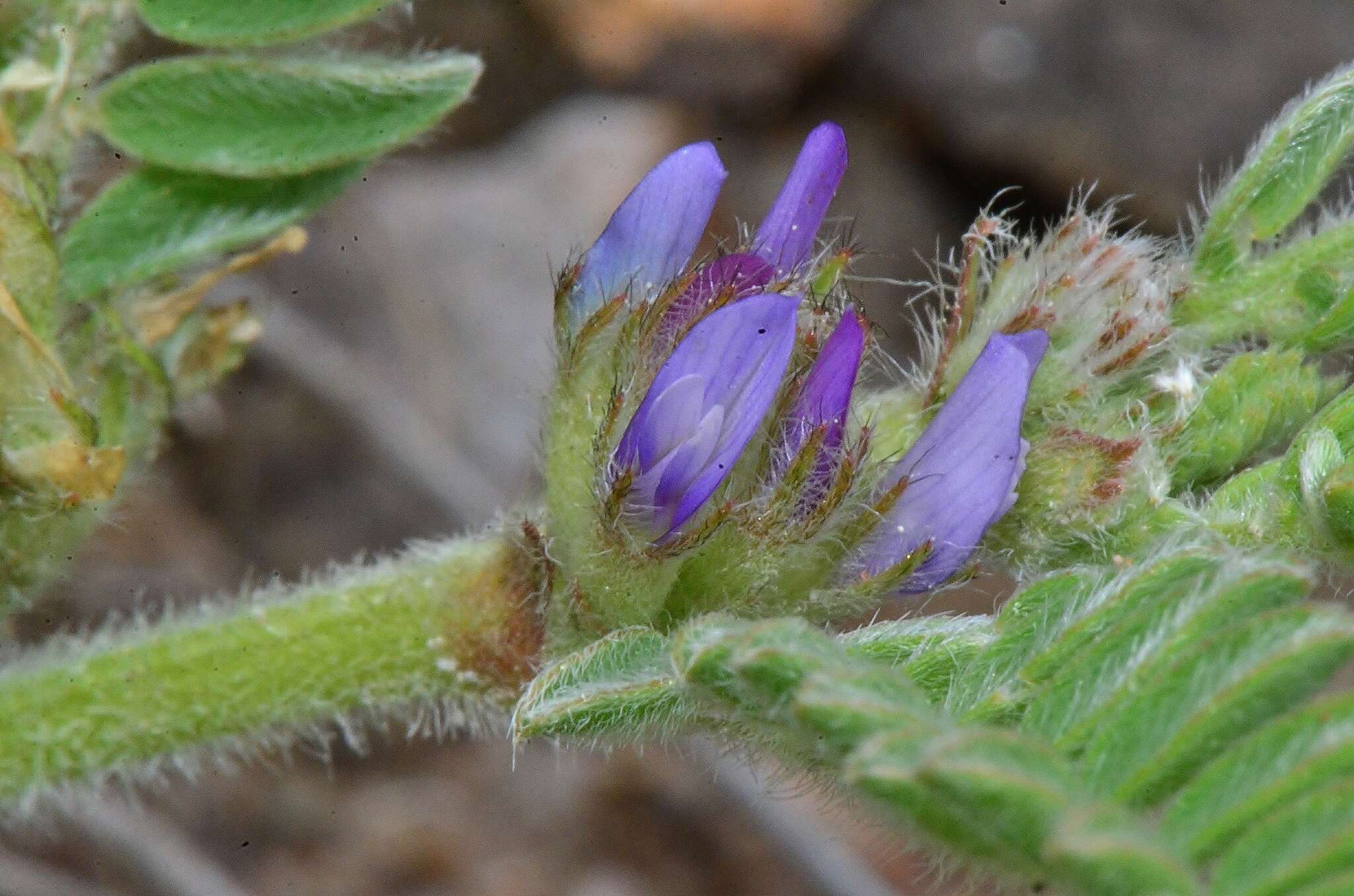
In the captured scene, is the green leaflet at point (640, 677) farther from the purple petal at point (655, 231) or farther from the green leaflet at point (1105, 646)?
the purple petal at point (655, 231)

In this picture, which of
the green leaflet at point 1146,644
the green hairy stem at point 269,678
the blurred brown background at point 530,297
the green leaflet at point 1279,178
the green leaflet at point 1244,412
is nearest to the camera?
the green leaflet at point 1146,644

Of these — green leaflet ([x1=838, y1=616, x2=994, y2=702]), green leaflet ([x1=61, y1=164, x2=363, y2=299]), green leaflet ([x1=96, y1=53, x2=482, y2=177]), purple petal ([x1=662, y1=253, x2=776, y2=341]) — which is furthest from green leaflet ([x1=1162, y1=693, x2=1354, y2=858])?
green leaflet ([x1=61, y1=164, x2=363, y2=299])

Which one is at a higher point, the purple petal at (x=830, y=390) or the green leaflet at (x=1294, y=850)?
the purple petal at (x=830, y=390)

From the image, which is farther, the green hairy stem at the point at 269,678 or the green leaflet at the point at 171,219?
the green leaflet at the point at 171,219

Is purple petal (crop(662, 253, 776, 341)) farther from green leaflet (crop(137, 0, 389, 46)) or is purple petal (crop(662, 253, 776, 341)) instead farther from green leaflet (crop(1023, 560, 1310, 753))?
green leaflet (crop(137, 0, 389, 46))

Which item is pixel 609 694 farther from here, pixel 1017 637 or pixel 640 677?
pixel 1017 637

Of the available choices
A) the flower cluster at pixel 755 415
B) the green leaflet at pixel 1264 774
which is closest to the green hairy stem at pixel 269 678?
the flower cluster at pixel 755 415
